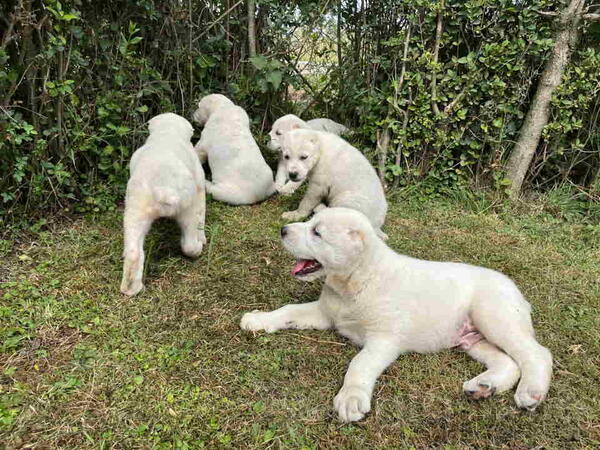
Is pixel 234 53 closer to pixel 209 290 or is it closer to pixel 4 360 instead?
pixel 209 290

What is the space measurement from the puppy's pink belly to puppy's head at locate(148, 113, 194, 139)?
3.07 m

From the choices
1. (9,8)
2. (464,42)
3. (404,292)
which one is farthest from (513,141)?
(9,8)

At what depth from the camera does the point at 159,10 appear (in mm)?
5094

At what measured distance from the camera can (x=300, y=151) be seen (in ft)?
16.0

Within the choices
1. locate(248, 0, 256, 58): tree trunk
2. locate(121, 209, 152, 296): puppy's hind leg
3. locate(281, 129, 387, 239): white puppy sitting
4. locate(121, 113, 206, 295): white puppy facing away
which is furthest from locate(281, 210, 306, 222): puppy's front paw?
locate(248, 0, 256, 58): tree trunk

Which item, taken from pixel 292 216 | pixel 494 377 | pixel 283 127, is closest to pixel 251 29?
pixel 283 127

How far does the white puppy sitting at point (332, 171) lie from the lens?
4.72m

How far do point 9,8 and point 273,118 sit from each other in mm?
3285

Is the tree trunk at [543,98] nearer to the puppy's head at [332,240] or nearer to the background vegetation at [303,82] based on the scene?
the background vegetation at [303,82]

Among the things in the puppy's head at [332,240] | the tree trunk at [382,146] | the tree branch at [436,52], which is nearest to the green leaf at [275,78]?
the tree trunk at [382,146]

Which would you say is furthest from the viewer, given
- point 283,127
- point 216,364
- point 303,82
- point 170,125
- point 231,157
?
point 303,82

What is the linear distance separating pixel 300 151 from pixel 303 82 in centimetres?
191

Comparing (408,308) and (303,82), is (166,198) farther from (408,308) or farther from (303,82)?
(303,82)

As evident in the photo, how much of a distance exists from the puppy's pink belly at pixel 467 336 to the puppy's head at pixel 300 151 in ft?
7.86
